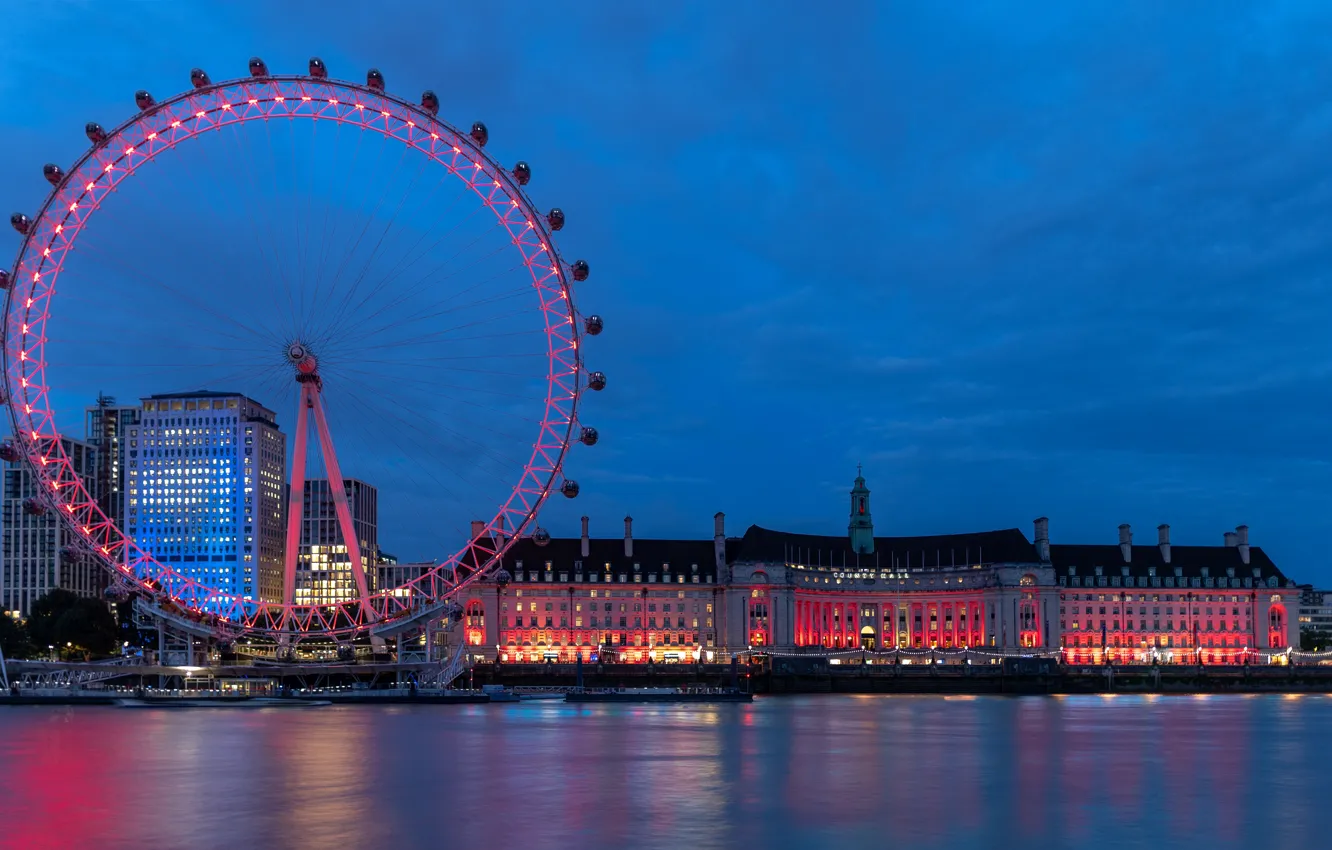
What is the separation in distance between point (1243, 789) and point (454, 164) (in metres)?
45.9

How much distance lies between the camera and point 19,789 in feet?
133

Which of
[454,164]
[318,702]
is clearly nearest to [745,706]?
[318,702]

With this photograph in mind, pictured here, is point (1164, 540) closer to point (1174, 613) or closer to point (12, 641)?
point (1174, 613)

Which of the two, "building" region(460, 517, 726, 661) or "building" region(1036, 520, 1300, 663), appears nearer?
"building" region(460, 517, 726, 661)

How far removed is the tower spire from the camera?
182250mm

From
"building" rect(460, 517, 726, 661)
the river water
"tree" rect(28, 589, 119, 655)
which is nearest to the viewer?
the river water

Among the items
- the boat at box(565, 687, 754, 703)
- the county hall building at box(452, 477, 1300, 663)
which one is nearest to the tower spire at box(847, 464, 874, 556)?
the county hall building at box(452, 477, 1300, 663)

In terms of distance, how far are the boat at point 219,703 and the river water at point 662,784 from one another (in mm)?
20962

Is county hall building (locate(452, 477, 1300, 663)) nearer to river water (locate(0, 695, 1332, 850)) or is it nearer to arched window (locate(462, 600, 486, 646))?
arched window (locate(462, 600, 486, 646))

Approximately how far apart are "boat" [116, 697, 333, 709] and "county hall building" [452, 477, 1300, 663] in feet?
185

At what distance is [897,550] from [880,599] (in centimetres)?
728

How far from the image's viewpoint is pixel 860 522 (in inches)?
7234

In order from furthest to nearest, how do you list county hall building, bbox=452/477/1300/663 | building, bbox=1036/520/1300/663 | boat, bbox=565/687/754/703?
building, bbox=1036/520/1300/663 < county hall building, bbox=452/477/1300/663 < boat, bbox=565/687/754/703

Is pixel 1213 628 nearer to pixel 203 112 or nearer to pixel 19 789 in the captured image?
pixel 203 112
